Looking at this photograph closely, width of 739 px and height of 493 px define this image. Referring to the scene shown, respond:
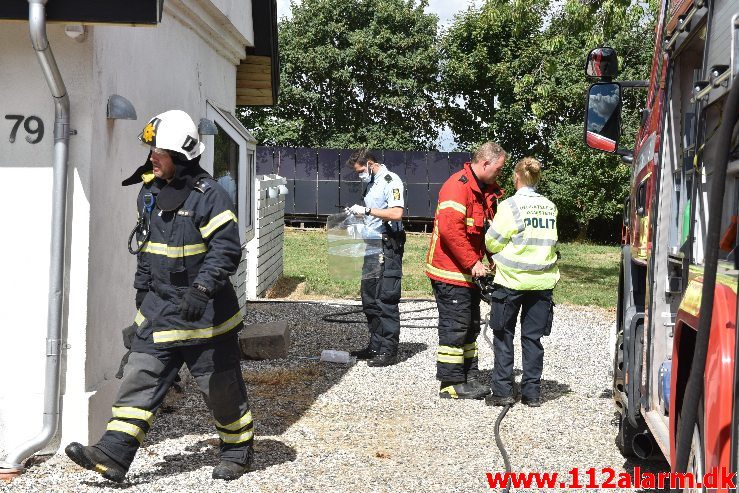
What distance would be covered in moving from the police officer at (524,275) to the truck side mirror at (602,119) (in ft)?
4.01

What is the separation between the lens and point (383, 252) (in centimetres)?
871

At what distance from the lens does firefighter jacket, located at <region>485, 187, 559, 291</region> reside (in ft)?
23.0

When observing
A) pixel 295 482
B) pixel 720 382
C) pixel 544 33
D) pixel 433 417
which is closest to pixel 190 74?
pixel 433 417

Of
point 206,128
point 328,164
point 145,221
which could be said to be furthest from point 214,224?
point 328,164

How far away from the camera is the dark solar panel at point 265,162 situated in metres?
29.5

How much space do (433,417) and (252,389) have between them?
1661 mm

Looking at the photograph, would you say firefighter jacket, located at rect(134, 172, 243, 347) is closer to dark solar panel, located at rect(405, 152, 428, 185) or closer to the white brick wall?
the white brick wall

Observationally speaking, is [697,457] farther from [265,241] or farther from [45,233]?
[265,241]

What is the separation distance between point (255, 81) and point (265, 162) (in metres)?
17.4

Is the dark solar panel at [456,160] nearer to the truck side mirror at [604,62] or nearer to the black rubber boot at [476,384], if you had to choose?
the black rubber boot at [476,384]

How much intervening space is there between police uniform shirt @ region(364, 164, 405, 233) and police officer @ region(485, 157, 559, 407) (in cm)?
161

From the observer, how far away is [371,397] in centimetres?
763

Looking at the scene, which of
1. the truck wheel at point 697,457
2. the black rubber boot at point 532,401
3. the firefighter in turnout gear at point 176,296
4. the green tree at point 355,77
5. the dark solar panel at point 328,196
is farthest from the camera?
the green tree at point 355,77

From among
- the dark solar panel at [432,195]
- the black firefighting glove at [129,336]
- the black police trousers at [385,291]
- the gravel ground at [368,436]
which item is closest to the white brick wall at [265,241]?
the black police trousers at [385,291]
